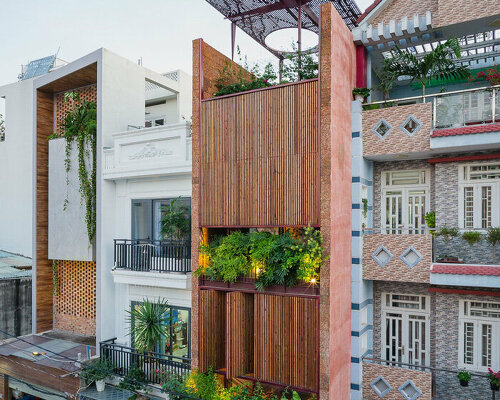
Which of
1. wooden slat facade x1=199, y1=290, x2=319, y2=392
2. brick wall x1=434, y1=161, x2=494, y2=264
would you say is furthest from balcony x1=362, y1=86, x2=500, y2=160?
wooden slat facade x1=199, y1=290, x2=319, y2=392

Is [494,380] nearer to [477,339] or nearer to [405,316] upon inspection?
[477,339]

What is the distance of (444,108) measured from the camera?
8.45m

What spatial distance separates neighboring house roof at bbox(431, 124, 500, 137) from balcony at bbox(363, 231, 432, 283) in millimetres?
1965

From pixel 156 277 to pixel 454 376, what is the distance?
690cm

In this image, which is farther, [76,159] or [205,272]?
[76,159]

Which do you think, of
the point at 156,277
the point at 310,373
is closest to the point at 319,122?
the point at 310,373

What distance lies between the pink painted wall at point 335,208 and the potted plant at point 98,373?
5.66 m

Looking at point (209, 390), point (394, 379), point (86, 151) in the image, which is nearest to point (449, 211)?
point (394, 379)

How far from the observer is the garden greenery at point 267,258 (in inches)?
311

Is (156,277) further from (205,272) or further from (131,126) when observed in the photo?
(131,126)

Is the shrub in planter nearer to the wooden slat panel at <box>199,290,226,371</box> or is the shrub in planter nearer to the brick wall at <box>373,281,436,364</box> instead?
the brick wall at <box>373,281,436,364</box>

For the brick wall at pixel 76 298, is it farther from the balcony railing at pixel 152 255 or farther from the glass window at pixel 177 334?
the glass window at pixel 177 334

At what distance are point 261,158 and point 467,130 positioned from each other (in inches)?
153

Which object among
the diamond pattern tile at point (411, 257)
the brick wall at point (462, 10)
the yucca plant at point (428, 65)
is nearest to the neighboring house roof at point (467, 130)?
the yucca plant at point (428, 65)
